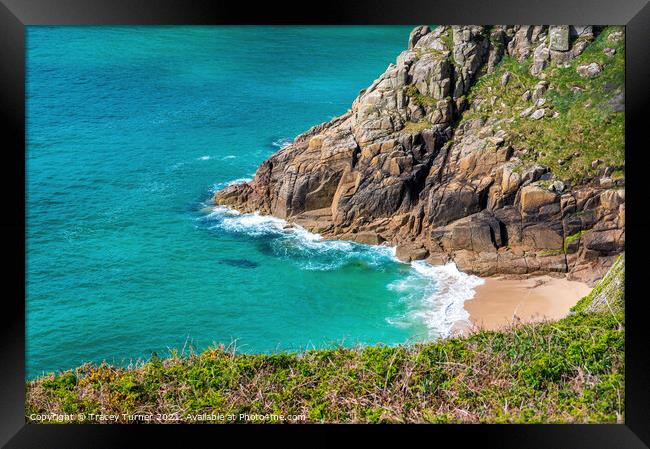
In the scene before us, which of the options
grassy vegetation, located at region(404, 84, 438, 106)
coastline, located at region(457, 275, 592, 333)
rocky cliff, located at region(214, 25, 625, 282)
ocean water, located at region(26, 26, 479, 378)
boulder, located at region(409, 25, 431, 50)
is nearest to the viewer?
coastline, located at region(457, 275, 592, 333)

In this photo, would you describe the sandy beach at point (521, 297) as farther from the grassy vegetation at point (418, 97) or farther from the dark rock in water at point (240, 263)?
the grassy vegetation at point (418, 97)

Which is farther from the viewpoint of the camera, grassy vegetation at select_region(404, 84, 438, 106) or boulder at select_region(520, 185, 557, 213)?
grassy vegetation at select_region(404, 84, 438, 106)

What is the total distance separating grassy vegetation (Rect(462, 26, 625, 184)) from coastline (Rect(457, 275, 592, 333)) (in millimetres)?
3920

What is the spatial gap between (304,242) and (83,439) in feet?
60.3

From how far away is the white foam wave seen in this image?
21.5 m

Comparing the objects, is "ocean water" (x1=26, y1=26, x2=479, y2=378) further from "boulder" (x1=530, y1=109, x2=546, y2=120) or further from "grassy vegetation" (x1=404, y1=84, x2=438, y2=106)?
"boulder" (x1=530, y1=109, x2=546, y2=120)

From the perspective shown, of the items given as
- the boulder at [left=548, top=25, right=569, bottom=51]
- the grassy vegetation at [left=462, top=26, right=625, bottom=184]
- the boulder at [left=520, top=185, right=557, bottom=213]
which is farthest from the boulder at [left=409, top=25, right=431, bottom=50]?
the boulder at [left=520, top=185, right=557, bottom=213]

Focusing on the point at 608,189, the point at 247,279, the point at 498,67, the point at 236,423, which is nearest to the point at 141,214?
the point at 247,279

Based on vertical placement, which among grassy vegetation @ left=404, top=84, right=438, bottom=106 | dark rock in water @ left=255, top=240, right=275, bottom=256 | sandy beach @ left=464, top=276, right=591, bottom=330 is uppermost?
grassy vegetation @ left=404, top=84, right=438, bottom=106

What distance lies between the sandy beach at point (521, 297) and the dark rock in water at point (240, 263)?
25.9ft

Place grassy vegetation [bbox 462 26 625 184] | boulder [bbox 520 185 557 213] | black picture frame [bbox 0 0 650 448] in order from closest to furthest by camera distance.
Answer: black picture frame [bbox 0 0 650 448], grassy vegetation [bbox 462 26 625 184], boulder [bbox 520 185 557 213]
